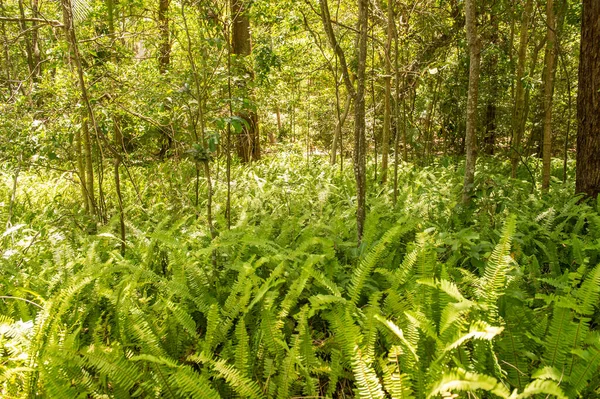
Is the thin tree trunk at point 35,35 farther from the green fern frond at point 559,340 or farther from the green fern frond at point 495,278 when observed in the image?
the green fern frond at point 559,340

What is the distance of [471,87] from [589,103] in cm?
126

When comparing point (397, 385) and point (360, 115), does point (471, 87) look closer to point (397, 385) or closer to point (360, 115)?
point (360, 115)

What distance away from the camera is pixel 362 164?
11.4 feet

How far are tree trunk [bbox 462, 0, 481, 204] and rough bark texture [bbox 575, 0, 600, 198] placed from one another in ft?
3.46

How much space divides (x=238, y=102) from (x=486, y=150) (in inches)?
327

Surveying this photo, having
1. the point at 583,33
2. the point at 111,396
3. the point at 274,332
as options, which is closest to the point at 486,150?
the point at 583,33

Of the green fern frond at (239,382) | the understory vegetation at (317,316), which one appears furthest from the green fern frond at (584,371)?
the green fern frond at (239,382)

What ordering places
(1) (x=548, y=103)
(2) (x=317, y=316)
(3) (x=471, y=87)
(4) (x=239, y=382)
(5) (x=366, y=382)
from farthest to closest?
(1) (x=548, y=103) < (3) (x=471, y=87) < (2) (x=317, y=316) < (4) (x=239, y=382) < (5) (x=366, y=382)

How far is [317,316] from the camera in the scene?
275cm

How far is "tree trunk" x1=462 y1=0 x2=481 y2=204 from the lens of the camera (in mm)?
4137

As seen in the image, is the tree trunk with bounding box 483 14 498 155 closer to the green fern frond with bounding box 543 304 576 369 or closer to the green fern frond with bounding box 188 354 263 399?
the green fern frond with bounding box 543 304 576 369

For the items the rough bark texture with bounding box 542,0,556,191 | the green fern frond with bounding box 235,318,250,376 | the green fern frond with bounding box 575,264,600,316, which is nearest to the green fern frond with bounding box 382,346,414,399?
the green fern frond with bounding box 235,318,250,376

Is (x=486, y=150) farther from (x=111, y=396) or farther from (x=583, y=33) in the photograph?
(x=111, y=396)

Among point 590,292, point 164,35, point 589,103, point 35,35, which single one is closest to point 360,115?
point 590,292
